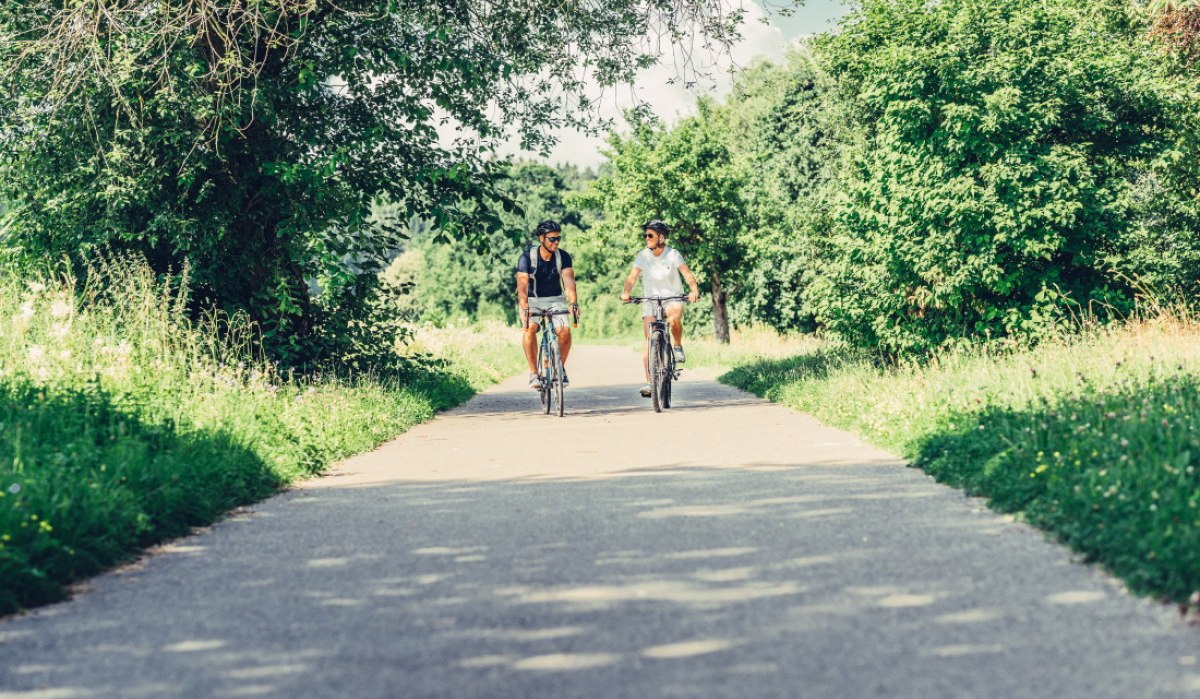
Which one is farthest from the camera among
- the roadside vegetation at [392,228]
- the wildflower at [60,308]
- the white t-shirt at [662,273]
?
the white t-shirt at [662,273]

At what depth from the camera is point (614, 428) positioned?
39.4 ft

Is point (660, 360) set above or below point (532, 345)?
below

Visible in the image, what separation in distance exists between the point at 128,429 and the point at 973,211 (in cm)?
1012

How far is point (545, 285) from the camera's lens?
14.1 meters

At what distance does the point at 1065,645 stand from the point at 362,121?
12.7 metres

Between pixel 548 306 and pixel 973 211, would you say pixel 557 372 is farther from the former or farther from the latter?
pixel 973 211

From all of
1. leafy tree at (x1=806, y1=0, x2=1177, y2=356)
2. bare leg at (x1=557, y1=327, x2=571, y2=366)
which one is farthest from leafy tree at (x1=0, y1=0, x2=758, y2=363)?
leafy tree at (x1=806, y1=0, x2=1177, y2=356)

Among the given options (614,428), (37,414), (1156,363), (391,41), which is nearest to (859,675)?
(37,414)

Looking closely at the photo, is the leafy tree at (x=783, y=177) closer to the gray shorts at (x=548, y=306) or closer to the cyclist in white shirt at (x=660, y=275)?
the cyclist in white shirt at (x=660, y=275)

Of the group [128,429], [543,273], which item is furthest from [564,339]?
[128,429]

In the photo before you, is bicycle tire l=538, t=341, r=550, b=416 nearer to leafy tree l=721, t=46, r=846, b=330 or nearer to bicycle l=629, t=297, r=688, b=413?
bicycle l=629, t=297, r=688, b=413

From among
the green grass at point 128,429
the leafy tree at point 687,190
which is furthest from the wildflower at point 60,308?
the leafy tree at point 687,190

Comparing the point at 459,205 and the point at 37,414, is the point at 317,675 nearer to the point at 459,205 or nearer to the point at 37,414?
the point at 37,414

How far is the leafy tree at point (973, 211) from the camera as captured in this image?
46.1 feet
